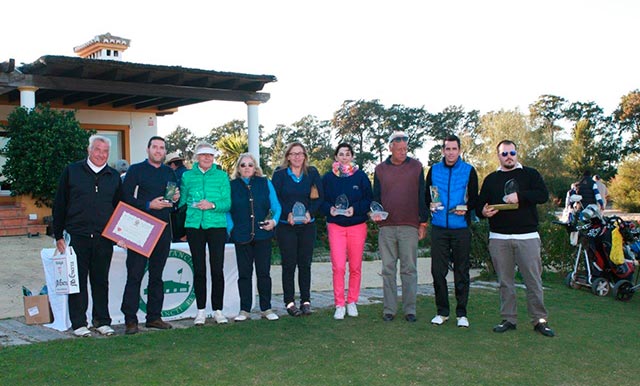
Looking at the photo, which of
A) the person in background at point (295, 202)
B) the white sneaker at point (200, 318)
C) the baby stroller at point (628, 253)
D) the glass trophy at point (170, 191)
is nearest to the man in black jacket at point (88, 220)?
the glass trophy at point (170, 191)

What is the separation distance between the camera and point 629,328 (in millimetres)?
6844

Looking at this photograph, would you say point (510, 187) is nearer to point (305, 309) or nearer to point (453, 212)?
point (453, 212)

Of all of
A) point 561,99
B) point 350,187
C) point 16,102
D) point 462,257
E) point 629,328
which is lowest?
point 629,328

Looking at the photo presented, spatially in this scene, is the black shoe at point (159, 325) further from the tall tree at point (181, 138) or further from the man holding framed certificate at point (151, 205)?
the tall tree at point (181, 138)

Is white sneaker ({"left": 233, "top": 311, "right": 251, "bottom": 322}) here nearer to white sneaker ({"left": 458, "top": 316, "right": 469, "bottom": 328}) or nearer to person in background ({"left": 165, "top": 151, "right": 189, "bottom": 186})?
white sneaker ({"left": 458, "top": 316, "right": 469, "bottom": 328})

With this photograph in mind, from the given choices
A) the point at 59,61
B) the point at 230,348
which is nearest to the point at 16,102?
the point at 59,61

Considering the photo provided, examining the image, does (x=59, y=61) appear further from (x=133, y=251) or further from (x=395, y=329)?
(x=395, y=329)

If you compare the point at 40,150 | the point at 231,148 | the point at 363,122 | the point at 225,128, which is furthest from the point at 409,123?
the point at 40,150

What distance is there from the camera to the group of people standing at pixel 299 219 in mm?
6242

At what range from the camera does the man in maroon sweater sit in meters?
6.78

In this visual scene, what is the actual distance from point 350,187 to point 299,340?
1821 mm

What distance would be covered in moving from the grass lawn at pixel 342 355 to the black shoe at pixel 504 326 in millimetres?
81

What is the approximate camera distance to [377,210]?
671 centimetres

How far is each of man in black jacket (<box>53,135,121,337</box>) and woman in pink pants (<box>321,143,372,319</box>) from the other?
2.23m
